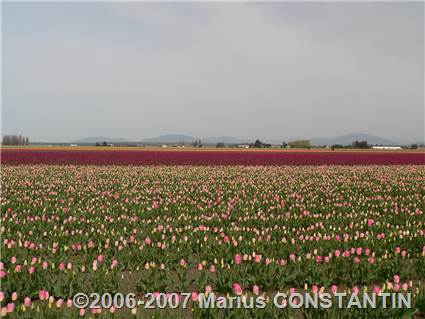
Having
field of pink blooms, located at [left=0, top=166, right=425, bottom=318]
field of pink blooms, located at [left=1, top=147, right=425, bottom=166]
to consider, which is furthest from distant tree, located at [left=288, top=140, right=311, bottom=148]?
field of pink blooms, located at [left=0, top=166, right=425, bottom=318]

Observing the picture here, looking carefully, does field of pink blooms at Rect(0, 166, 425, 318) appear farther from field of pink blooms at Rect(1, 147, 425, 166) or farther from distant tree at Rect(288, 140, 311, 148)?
distant tree at Rect(288, 140, 311, 148)

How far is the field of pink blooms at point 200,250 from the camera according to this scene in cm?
575

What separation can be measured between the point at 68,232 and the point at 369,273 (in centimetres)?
654

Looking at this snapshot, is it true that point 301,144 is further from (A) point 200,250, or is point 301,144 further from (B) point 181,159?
(A) point 200,250

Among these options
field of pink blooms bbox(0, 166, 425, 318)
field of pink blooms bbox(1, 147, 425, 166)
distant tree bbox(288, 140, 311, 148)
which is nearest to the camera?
field of pink blooms bbox(0, 166, 425, 318)

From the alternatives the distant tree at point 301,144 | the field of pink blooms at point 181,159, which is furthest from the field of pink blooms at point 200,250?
the distant tree at point 301,144

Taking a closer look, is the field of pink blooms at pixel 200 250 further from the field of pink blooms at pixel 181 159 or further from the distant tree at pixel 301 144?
the distant tree at pixel 301 144

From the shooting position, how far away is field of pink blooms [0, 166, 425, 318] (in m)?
5.75

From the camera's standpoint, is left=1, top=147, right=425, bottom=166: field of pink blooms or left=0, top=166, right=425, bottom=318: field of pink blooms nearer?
left=0, top=166, right=425, bottom=318: field of pink blooms

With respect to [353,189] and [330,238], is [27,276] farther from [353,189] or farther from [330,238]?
[353,189]

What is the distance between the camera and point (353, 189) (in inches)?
680

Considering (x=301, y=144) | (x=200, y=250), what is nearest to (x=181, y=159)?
(x=200, y=250)

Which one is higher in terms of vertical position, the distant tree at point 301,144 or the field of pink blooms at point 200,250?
the distant tree at point 301,144

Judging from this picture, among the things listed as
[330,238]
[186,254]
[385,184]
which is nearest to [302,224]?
[330,238]
